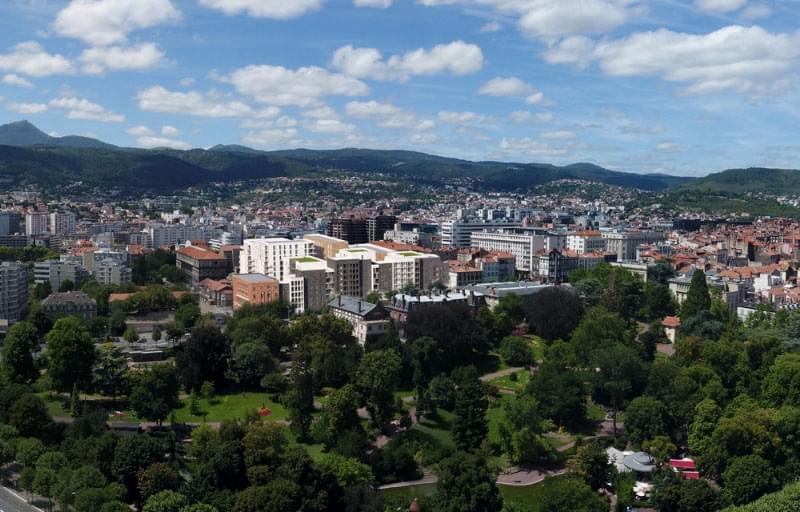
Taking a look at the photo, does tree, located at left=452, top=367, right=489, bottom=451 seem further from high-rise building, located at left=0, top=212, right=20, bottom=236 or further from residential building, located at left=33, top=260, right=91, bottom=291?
high-rise building, located at left=0, top=212, right=20, bottom=236

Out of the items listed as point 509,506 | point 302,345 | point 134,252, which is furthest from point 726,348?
point 134,252

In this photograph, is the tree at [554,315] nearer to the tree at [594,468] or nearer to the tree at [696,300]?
the tree at [696,300]

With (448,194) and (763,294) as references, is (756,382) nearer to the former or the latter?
(763,294)

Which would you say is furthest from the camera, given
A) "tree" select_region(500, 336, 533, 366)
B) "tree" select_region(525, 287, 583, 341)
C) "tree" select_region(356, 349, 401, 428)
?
"tree" select_region(525, 287, 583, 341)

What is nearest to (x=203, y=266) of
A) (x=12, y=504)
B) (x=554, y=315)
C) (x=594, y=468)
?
(x=554, y=315)

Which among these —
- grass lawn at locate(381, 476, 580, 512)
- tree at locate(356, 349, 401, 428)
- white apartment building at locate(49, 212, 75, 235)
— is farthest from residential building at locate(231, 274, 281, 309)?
white apartment building at locate(49, 212, 75, 235)
